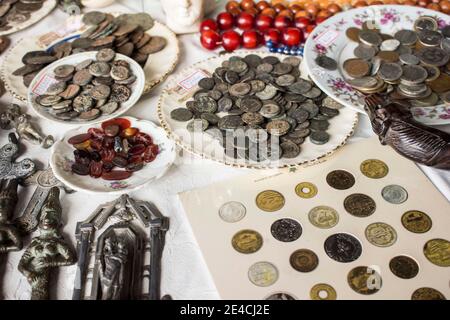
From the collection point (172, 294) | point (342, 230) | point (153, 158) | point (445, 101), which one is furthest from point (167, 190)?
point (445, 101)

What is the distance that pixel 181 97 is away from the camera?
1115 millimetres

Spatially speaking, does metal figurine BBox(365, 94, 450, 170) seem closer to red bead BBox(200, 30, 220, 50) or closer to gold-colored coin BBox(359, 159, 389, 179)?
gold-colored coin BBox(359, 159, 389, 179)

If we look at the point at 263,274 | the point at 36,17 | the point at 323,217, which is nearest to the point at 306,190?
the point at 323,217

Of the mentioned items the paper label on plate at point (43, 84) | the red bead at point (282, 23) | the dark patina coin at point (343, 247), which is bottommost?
the dark patina coin at point (343, 247)

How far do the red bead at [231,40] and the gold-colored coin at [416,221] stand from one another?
2.04 feet

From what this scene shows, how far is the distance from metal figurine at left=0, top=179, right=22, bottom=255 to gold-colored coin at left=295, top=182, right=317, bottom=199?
0.52 metres

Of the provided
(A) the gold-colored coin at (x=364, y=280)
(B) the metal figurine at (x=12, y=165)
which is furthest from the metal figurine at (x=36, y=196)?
(A) the gold-colored coin at (x=364, y=280)

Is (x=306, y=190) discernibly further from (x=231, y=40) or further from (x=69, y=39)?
(x=69, y=39)

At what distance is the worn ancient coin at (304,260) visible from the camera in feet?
2.75

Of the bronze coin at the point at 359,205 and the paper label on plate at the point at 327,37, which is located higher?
the paper label on plate at the point at 327,37

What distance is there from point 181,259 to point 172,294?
Answer: 2.7 inches

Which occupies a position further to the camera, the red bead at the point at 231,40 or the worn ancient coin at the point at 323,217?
the red bead at the point at 231,40

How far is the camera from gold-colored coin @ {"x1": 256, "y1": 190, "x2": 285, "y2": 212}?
93 cm

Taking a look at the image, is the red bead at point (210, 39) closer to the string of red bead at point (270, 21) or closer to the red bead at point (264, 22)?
the string of red bead at point (270, 21)
